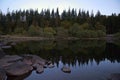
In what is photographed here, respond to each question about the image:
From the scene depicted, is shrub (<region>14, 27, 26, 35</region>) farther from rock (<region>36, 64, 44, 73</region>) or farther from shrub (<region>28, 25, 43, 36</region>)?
rock (<region>36, 64, 44, 73</region>)

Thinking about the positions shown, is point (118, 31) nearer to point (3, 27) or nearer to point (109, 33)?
point (109, 33)

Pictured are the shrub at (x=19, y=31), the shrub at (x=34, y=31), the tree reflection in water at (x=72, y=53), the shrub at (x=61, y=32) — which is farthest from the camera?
the shrub at (x=61, y=32)

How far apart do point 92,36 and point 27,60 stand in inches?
3796

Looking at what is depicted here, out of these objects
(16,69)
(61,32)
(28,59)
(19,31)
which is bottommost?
(16,69)

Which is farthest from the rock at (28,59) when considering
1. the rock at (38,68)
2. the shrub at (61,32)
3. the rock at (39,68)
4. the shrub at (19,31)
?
the shrub at (61,32)

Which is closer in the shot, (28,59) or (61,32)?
(28,59)

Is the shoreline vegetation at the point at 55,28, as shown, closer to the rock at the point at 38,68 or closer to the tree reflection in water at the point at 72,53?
the tree reflection in water at the point at 72,53

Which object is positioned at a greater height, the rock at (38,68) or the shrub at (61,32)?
the shrub at (61,32)

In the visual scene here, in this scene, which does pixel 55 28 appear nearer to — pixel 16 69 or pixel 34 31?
pixel 34 31

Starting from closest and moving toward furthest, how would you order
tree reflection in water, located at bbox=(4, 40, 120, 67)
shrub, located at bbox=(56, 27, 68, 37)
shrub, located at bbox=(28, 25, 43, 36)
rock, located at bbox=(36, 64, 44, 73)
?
rock, located at bbox=(36, 64, 44, 73) < tree reflection in water, located at bbox=(4, 40, 120, 67) < shrub, located at bbox=(28, 25, 43, 36) < shrub, located at bbox=(56, 27, 68, 37)

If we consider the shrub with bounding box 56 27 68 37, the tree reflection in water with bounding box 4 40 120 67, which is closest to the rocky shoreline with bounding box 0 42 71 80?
the tree reflection in water with bounding box 4 40 120 67

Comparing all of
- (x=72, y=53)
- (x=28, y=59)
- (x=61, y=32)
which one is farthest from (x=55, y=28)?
(x=28, y=59)

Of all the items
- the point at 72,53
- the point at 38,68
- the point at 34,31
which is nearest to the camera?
the point at 38,68

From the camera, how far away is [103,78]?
103ft
